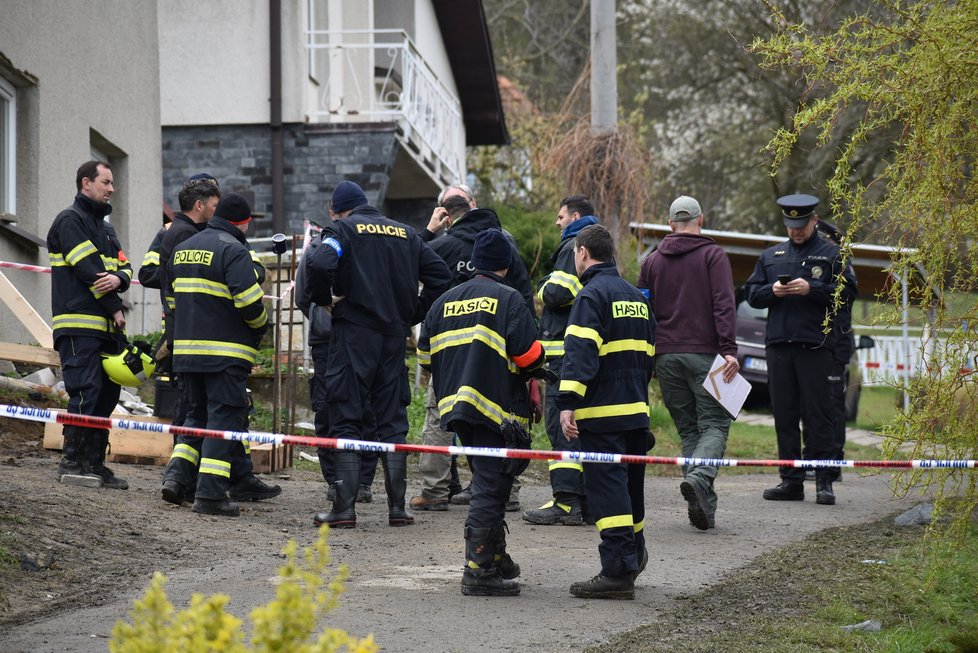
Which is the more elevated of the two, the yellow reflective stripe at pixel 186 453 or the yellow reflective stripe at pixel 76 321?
the yellow reflective stripe at pixel 76 321

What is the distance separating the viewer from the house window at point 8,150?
36.3 feet

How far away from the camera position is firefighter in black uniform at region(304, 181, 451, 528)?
770cm

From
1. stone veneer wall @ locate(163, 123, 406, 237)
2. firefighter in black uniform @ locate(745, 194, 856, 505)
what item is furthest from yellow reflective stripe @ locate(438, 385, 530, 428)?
stone veneer wall @ locate(163, 123, 406, 237)

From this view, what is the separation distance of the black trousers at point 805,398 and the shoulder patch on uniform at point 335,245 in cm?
366

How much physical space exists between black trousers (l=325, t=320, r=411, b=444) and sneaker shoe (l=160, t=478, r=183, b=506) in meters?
1.08

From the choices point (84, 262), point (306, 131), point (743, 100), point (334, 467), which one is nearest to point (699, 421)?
point (334, 467)

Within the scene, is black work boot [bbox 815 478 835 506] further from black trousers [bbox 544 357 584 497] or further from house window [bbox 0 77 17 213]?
house window [bbox 0 77 17 213]

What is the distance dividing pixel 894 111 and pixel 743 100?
27.8m

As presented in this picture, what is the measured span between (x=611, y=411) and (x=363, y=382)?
2.14 metres

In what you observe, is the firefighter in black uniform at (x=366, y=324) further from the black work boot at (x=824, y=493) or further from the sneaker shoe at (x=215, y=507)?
the black work boot at (x=824, y=493)

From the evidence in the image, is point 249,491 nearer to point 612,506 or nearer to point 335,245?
point 335,245

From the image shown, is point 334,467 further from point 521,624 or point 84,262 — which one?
point 521,624

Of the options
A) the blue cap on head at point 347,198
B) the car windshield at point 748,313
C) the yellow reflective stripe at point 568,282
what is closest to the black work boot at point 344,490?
the blue cap on head at point 347,198

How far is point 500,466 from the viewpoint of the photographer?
608 cm
